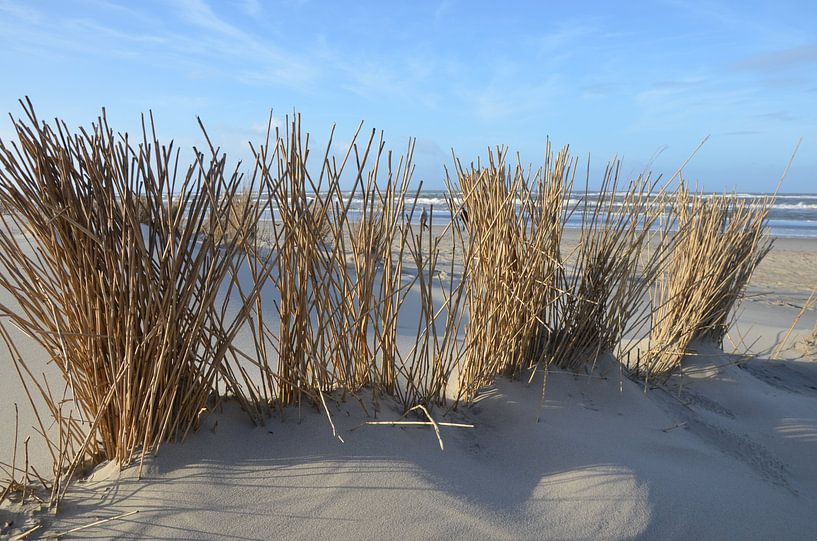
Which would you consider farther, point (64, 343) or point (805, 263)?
point (805, 263)

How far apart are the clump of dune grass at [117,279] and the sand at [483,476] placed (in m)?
0.11

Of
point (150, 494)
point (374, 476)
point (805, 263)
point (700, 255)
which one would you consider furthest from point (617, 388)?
point (805, 263)

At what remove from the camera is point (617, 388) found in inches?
78.2

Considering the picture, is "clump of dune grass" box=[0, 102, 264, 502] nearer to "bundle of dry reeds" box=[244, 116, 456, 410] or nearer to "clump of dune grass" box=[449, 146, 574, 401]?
"bundle of dry reeds" box=[244, 116, 456, 410]

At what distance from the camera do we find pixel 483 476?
140cm

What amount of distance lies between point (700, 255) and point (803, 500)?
1.09m

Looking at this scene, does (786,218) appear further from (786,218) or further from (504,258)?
(504,258)

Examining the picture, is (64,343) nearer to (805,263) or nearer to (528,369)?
(528,369)

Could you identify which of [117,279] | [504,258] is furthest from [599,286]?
[117,279]

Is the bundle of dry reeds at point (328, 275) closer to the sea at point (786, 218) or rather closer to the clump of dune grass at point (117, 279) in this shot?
the clump of dune grass at point (117, 279)

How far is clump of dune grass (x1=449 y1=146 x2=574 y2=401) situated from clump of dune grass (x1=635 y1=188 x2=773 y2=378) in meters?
0.78

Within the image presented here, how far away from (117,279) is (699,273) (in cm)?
217

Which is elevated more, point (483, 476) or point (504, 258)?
point (504, 258)

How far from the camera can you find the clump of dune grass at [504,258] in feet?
5.65
